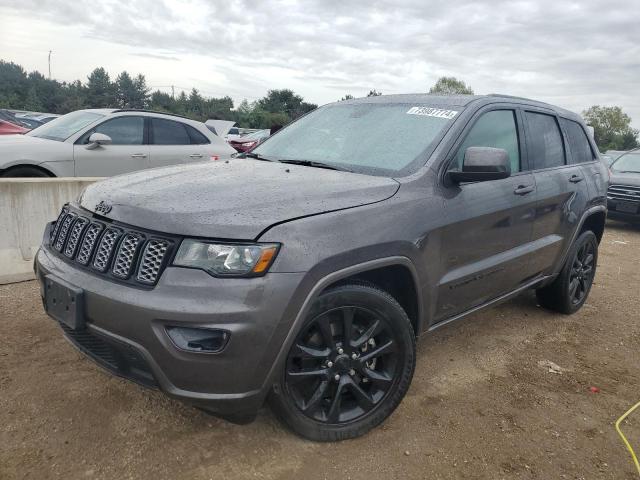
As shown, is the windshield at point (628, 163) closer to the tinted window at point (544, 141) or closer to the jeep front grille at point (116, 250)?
the tinted window at point (544, 141)

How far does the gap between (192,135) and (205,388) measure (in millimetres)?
6272

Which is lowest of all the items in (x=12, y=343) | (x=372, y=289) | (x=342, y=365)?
(x=12, y=343)

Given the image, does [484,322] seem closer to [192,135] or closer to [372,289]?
[372,289]

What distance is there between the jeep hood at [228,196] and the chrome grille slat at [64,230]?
11 centimetres

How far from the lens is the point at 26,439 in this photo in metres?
2.59

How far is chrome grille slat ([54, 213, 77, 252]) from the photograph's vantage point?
8.98ft

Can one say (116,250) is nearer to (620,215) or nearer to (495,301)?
(495,301)

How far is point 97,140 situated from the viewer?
6824 millimetres

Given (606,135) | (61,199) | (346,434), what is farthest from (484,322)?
(606,135)

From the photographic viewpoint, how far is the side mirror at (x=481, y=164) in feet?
9.50

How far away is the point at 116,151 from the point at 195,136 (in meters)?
1.22

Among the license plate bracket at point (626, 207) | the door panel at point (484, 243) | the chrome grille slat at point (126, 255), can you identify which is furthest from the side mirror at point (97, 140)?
the license plate bracket at point (626, 207)

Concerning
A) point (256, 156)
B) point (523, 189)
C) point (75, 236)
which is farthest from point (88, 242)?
point (523, 189)

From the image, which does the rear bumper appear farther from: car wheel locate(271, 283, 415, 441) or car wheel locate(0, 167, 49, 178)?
car wheel locate(0, 167, 49, 178)
